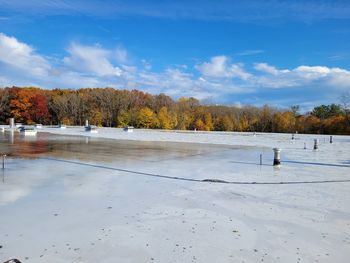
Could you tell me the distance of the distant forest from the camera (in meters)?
75.1

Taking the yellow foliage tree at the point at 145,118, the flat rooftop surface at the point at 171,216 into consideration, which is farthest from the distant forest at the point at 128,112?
the flat rooftop surface at the point at 171,216

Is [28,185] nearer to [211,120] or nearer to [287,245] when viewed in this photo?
[287,245]

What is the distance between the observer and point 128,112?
3098 inches

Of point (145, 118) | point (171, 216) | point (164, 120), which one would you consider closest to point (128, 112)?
point (145, 118)

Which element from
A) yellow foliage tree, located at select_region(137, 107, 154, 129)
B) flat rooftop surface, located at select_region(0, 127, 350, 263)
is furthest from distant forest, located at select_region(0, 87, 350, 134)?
flat rooftop surface, located at select_region(0, 127, 350, 263)

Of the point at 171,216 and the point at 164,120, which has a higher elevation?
the point at 164,120

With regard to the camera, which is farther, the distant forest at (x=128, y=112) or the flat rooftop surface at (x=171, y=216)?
the distant forest at (x=128, y=112)

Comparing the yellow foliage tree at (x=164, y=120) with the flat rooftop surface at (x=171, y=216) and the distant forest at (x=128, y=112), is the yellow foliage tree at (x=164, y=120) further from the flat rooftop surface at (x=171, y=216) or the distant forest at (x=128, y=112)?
the flat rooftop surface at (x=171, y=216)

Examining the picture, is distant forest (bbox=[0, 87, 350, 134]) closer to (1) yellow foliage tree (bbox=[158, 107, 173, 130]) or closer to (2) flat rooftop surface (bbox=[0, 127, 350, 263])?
(1) yellow foliage tree (bbox=[158, 107, 173, 130])

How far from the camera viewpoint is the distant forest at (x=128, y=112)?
75.1m

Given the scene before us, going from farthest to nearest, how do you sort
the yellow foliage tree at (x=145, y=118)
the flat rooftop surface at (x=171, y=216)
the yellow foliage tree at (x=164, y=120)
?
the yellow foliage tree at (x=164, y=120), the yellow foliage tree at (x=145, y=118), the flat rooftop surface at (x=171, y=216)

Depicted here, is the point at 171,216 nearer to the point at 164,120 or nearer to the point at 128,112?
the point at 164,120

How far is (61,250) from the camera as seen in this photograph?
4758 millimetres

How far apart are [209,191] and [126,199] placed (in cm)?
224
